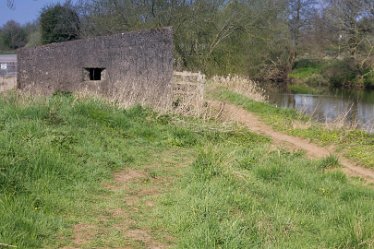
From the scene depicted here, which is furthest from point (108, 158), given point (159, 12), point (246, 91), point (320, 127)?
point (159, 12)

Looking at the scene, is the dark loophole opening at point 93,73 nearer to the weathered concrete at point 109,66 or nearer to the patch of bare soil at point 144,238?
the weathered concrete at point 109,66

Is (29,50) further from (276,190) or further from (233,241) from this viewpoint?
(233,241)

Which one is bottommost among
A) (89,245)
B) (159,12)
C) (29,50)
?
(89,245)

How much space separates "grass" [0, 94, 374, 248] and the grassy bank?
4.61ft

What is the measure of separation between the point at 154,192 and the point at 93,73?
25.5 feet

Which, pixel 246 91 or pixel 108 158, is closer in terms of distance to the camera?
pixel 108 158

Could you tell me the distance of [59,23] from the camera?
111 feet

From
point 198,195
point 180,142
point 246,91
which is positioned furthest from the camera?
point 246,91

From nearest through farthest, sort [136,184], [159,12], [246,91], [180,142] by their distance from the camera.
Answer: [136,184], [180,142], [246,91], [159,12]

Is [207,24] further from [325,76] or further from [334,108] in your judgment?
[325,76]

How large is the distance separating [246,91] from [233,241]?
54.5 feet

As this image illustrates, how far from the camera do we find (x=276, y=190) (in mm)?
6148

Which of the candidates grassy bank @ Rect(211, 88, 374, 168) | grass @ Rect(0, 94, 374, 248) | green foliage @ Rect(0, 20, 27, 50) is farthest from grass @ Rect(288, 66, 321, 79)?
grass @ Rect(0, 94, 374, 248)

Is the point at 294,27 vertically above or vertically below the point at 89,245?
above
